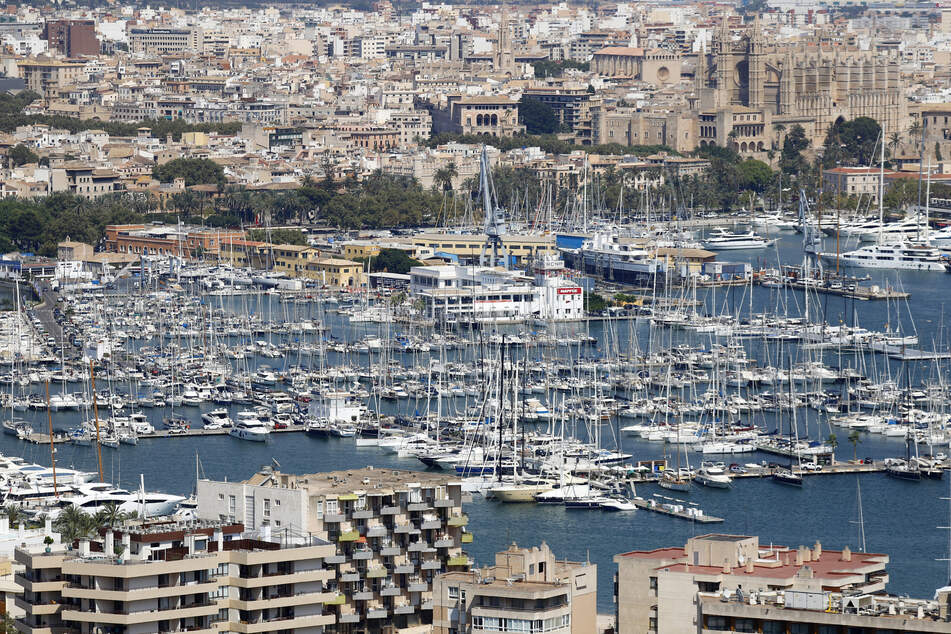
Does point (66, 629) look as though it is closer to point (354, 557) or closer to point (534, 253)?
point (354, 557)

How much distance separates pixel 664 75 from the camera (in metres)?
93.2

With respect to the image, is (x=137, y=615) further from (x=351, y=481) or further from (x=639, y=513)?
(x=639, y=513)

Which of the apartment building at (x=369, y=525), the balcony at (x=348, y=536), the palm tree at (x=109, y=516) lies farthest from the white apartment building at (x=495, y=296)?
the balcony at (x=348, y=536)

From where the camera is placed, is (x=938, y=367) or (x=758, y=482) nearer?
(x=758, y=482)

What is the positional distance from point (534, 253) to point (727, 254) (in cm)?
496

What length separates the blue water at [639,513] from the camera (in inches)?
974

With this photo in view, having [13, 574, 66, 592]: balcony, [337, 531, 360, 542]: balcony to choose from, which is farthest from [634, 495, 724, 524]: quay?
[13, 574, 66, 592]: balcony

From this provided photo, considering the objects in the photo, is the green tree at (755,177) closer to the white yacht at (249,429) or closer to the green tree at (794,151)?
the green tree at (794,151)

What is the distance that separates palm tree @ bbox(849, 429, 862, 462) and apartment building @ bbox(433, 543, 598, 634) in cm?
1373

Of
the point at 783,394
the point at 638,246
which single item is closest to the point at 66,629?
the point at 783,394

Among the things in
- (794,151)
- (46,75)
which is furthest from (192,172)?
(46,75)

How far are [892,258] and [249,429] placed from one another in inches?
902

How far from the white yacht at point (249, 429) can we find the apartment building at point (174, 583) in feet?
47.8

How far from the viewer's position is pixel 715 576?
1556 centimetres
